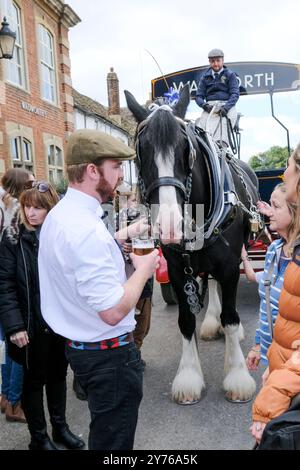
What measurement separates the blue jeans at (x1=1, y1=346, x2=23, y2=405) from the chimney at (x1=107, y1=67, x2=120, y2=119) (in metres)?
24.4

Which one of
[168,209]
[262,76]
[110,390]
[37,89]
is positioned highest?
[37,89]

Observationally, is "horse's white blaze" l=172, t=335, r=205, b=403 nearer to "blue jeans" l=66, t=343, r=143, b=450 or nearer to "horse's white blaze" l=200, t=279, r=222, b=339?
"horse's white blaze" l=200, t=279, r=222, b=339

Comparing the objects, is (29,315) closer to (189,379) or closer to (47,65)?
(189,379)

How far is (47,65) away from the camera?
11.6m

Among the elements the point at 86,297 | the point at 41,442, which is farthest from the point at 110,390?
the point at 41,442

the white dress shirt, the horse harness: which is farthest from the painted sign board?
the white dress shirt

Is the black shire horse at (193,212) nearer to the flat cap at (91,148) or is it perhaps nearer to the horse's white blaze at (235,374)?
the horse's white blaze at (235,374)

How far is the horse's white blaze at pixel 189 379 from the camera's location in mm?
3008

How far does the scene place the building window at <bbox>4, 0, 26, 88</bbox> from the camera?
956cm

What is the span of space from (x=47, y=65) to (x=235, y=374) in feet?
36.5
